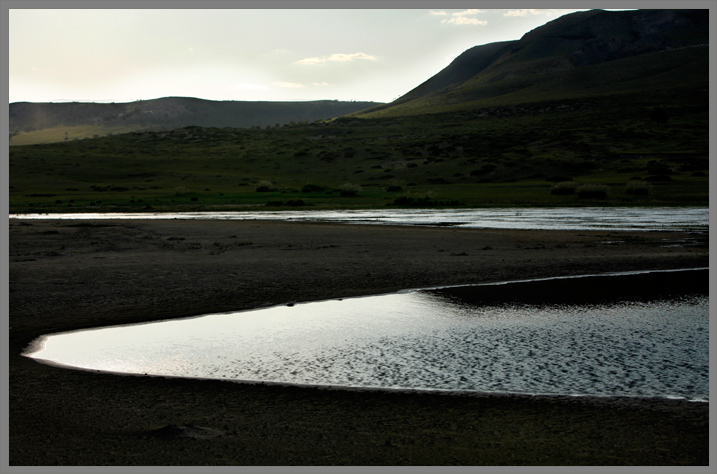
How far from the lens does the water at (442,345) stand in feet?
22.6

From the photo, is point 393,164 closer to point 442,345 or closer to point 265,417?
point 442,345

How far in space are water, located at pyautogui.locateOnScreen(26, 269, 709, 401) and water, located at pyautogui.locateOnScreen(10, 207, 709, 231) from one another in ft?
48.9

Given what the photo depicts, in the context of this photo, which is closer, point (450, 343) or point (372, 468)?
point (372, 468)

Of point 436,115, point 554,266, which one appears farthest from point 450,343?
point 436,115

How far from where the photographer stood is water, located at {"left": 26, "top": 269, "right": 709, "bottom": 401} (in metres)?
6.88

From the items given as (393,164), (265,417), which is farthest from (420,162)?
(265,417)

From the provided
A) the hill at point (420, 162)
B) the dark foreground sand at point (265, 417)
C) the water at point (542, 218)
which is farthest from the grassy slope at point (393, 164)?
the dark foreground sand at point (265, 417)

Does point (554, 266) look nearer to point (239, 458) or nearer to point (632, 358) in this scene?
point (632, 358)

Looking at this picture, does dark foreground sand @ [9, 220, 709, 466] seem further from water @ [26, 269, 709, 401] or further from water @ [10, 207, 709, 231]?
water @ [10, 207, 709, 231]

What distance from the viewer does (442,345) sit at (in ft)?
27.5

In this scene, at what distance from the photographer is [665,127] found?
94000 millimetres

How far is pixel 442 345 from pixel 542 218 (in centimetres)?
2344

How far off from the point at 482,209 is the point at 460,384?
31.8 metres

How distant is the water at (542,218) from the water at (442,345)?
14.9 meters
